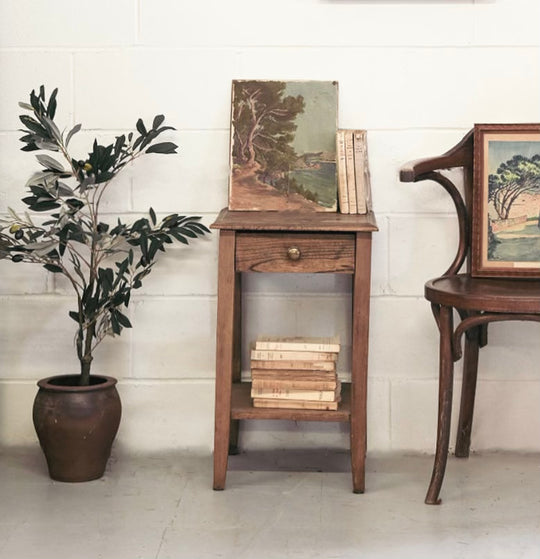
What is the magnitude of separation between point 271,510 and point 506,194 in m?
1.17

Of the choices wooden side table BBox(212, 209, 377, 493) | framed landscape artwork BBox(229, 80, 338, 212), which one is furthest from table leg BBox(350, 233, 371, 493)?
framed landscape artwork BBox(229, 80, 338, 212)

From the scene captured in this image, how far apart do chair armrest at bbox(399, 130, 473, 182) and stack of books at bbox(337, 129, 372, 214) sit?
0.14m

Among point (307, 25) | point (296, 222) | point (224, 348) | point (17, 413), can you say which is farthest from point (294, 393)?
point (307, 25)

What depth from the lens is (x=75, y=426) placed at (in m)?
3.07

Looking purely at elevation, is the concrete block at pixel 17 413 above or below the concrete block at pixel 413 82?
below

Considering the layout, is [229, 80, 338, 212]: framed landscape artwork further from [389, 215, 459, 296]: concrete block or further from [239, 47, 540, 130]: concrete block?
[389, 215, 459, 296]: concrete block

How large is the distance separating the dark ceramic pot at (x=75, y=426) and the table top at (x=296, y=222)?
2.10 ft

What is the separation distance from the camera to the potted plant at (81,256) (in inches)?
121

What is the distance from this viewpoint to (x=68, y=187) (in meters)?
3.12

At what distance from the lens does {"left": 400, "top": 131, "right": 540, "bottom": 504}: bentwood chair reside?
2.73m

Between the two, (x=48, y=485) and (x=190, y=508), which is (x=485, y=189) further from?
(x=48, y=485)

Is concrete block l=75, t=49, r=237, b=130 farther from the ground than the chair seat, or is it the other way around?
concrete block l=75, t=49, r=237, b=130

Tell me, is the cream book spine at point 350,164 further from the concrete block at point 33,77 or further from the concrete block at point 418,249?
the concrete block at point 33,77

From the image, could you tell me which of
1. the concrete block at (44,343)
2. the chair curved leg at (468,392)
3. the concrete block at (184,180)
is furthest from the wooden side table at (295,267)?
the concrete block at (44,343)
